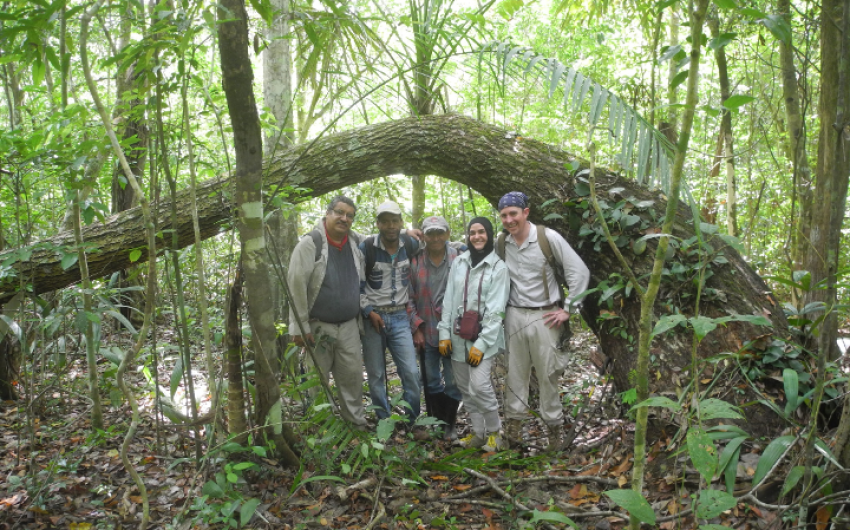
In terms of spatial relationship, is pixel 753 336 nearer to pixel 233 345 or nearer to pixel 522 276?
pixel 522 276

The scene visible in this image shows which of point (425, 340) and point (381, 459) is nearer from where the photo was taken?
point (381, 459)

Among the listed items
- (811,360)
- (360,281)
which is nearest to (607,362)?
(811,360)

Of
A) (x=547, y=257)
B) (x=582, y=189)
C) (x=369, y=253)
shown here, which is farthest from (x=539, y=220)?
(x=369, y=253)

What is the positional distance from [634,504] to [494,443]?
236 cm

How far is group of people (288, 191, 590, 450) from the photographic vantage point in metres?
4.25

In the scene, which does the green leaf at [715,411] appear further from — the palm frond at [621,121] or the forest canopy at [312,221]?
the palm frond at [621,121]

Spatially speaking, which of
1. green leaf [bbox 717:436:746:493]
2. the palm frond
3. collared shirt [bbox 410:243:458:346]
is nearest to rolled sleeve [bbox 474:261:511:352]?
collared shirt [bbox 410:243:458:346]

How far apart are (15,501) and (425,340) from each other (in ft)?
9.84

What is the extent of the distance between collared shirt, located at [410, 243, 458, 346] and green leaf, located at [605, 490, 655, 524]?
2.84 m

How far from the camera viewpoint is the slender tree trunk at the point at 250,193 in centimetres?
Result: 287

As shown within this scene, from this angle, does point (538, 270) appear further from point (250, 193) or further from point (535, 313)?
point (250, 193)

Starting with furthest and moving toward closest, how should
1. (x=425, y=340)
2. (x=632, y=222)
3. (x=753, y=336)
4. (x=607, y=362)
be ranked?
(x=425, y=340) < (x=607, y=362) < (x=632, y=222) < (x=753, y=336)

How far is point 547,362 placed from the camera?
420 cm

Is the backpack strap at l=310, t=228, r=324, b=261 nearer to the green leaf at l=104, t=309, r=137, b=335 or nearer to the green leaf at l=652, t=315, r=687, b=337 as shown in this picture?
the green leaf at l=104, t=309, r=137, b=335
